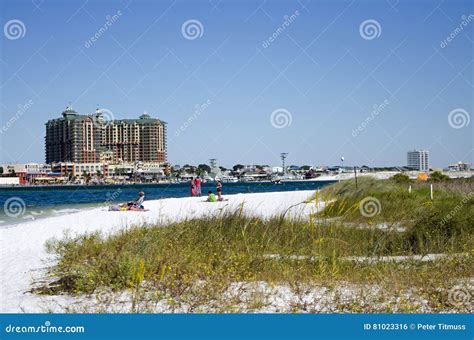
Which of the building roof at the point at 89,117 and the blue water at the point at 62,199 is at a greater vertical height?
the building roof at the point at 89,117

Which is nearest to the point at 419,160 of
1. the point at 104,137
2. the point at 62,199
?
the point at 62,199

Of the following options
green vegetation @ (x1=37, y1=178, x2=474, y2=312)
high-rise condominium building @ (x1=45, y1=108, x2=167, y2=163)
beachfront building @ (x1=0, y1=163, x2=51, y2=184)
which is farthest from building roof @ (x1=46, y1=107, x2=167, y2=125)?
green vegetation @ (x1=37, y1=178, x2=474, y2=312)

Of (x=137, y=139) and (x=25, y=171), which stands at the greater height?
(x=137, y=139)

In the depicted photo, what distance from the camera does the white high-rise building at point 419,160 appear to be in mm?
48094

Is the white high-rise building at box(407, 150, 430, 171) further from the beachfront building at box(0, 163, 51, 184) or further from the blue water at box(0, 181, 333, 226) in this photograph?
the beachfront building at box(0, 163, 51, 184)

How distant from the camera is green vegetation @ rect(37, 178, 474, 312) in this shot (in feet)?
20.5

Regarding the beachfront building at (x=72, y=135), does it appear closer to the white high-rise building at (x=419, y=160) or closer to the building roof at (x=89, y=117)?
the building roof at (x=89, y=117)

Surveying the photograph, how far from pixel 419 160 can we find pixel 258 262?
145 ft

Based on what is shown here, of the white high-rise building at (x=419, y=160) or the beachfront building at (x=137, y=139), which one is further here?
the beachfront building at (x=137, y=139)

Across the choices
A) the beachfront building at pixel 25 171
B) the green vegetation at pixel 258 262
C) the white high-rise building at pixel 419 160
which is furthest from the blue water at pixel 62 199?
the beachfront building at pixel 25 171

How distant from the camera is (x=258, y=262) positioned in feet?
24.9

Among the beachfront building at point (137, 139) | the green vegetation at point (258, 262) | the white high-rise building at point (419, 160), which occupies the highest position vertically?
the beachfront building at point (137, 139)

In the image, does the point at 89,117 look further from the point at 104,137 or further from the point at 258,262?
the point at 258,262

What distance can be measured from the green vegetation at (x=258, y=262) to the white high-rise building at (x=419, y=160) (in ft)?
128
